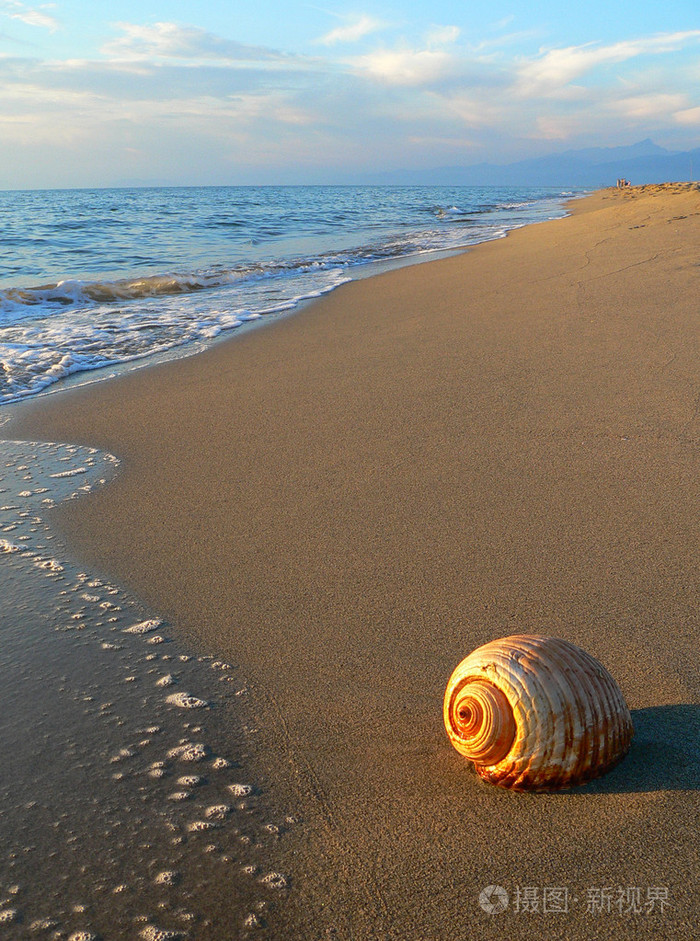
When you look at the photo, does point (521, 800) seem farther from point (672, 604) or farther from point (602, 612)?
point (672, 604)

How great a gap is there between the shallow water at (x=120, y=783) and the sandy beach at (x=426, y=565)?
10 centimetres

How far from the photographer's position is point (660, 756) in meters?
1.79

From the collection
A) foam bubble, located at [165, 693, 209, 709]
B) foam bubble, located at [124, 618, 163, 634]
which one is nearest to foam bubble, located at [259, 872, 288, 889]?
foam bubble, located at [165, 693, 209, 709]

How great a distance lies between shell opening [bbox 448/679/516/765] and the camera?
1.64 metres

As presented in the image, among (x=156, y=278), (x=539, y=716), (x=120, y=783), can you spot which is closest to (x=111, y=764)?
(x=120, y=783)

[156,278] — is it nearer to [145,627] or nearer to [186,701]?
[145,627]

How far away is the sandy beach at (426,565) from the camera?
1547 millimetres

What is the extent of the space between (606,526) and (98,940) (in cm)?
228

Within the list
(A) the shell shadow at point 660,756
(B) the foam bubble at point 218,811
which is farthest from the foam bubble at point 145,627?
(A) the shell shadow at point 660,756

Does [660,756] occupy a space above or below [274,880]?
above

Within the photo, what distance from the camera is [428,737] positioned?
1963mm

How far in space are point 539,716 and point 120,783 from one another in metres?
1.07

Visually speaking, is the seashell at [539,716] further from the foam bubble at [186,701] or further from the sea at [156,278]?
the sea at [156,278]

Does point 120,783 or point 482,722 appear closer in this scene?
point 482,722
